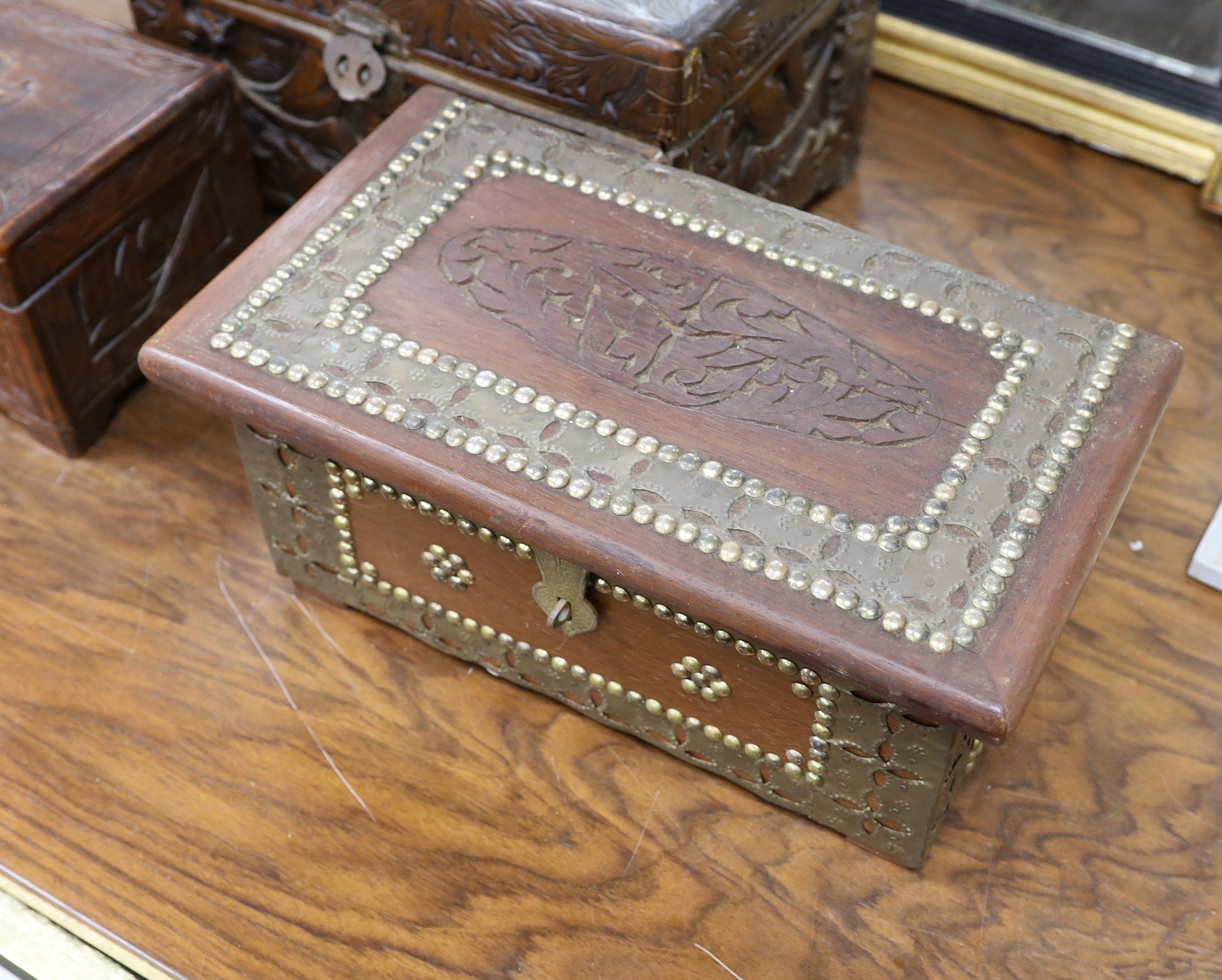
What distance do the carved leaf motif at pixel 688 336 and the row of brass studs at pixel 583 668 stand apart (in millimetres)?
153

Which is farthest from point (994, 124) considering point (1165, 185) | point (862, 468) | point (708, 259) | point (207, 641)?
point (207, 641)

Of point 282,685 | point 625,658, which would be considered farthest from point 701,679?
point 282,685

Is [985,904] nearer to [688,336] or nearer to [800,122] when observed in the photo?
[688,336]

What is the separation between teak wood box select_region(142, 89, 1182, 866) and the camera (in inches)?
35.4

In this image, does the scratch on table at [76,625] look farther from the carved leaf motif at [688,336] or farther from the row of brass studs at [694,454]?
the carved leaf motif at [688,336]

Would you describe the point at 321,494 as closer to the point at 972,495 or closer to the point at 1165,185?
the point at 972,495

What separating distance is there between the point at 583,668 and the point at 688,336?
0.92ft

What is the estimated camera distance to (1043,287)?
1.48 metres

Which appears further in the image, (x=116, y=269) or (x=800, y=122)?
(x=800, y=122)

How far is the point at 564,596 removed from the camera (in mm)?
1012

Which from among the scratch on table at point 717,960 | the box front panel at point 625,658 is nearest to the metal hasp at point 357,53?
the box front panel at point 625,658

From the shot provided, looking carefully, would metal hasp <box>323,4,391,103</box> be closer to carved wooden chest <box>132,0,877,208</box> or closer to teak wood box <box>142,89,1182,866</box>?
carved wooden chest <box>132,0,877,208</box>

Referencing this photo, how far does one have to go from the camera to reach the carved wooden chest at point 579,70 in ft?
3.81

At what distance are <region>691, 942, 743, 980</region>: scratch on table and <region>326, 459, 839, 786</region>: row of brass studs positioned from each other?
15 cm
